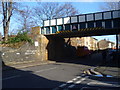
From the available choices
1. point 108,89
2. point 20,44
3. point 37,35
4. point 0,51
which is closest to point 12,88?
point 108,89

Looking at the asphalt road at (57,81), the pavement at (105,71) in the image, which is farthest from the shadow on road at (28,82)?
the pavement at (105,71)

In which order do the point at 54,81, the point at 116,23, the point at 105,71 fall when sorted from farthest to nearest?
1. the point at 116,23
2. the point at 105,71
3. the point at 54,81

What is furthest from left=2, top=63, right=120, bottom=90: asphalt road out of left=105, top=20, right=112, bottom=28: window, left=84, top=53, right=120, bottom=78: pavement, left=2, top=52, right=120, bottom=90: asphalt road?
left=105, top=20, right=112, bottom=28: window

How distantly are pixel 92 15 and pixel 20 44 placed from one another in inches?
437

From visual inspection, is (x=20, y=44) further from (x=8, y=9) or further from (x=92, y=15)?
(x=92, y=15)

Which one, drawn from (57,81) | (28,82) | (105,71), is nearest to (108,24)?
(105,71)

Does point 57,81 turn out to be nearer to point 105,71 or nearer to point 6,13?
point 105,71

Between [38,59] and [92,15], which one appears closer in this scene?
[92,15]

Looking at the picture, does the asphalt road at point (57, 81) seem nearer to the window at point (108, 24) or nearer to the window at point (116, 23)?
the window at point (116, 23)

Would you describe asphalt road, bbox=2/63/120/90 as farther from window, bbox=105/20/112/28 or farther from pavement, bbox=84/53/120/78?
window, bbox=105/20/112/28

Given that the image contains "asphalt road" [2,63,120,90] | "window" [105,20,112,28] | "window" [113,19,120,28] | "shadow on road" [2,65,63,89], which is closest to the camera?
"shadow on road" [2,65,63,89]

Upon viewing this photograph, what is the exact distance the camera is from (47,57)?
2825 centimetres

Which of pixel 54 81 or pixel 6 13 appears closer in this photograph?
pixel 54 81

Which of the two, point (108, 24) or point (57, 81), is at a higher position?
point (108, 24)
